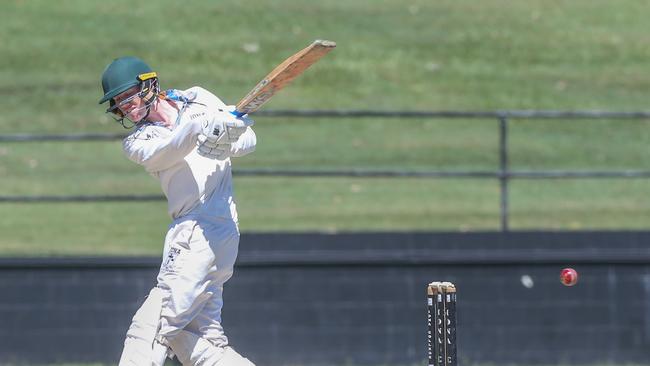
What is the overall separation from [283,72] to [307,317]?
14.0 feet

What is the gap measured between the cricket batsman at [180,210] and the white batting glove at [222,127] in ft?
0.23

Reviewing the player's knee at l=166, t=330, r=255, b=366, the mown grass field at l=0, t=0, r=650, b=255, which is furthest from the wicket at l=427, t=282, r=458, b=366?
the mown grass field at l=0, t=0, r=650, b=255

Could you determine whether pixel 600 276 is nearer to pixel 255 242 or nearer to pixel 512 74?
pixel 255 242

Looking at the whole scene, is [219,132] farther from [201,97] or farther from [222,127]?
[201,97]

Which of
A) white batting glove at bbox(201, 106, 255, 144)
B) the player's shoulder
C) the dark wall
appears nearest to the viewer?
white batting glove at bbox(201, 106, 255, 144)

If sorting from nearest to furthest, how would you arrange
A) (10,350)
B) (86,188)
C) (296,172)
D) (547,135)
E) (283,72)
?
(283,72) < (10,350) < (296,172) < (86,188) < (547,135)

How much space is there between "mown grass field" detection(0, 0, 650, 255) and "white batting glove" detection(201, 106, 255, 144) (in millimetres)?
6854

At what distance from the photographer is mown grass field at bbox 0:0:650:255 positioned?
1391 centimetres

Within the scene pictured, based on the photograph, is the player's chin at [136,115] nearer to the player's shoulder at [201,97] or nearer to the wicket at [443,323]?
the player's shoulder at [201,97]

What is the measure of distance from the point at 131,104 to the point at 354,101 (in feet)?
35.8

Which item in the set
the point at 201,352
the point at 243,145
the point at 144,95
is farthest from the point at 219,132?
the point at 201,352

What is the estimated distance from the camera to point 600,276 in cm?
1005

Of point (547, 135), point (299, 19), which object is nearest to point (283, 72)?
point (547, 135)

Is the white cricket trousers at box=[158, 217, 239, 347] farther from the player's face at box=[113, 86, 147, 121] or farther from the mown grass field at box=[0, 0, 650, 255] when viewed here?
the mown grass field at box=[0, 0, 650, 255]
